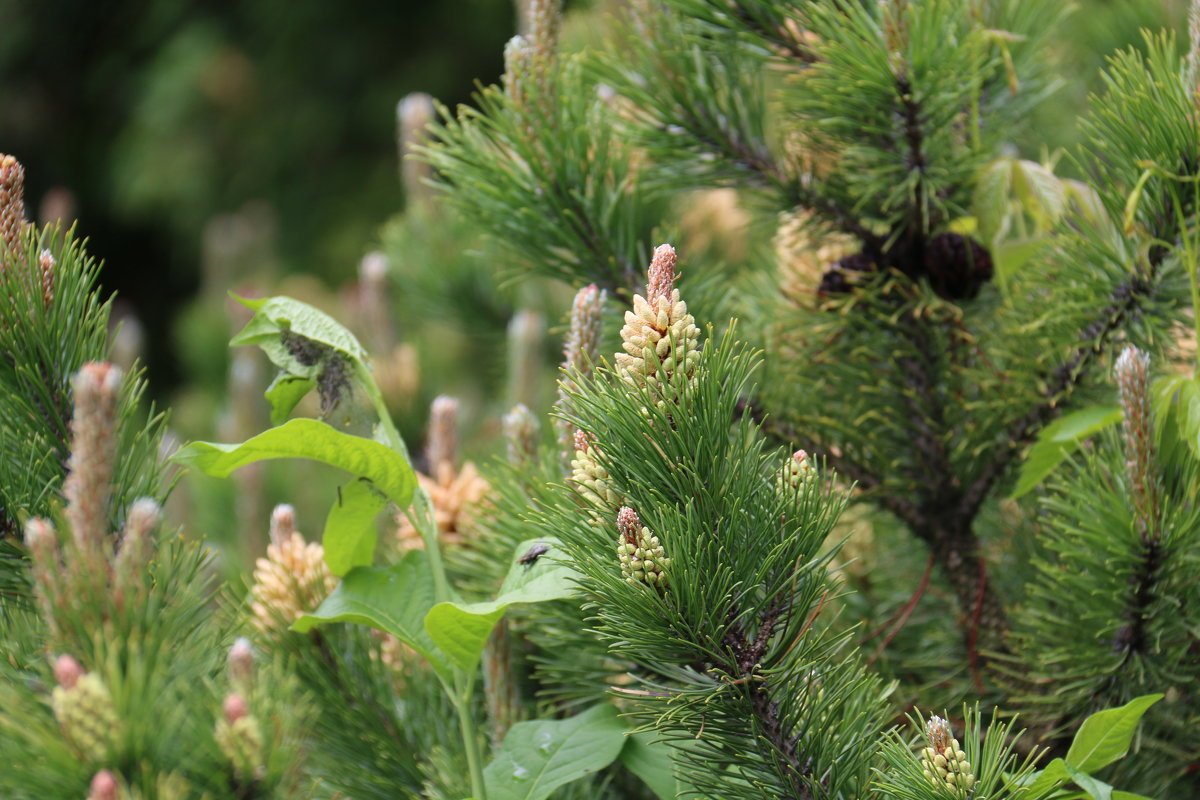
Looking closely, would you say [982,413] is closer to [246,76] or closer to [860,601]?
[860,601]

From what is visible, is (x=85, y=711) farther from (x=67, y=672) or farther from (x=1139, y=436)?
(x=1139, y=436)

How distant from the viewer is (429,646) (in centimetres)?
52

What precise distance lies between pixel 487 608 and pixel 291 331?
0.19 m

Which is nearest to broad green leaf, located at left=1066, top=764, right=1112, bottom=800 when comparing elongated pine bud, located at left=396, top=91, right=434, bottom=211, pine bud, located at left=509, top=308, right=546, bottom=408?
pine bud, located at left=509, top=308, right=546, bottom=408

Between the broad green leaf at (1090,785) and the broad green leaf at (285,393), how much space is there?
1.40ft

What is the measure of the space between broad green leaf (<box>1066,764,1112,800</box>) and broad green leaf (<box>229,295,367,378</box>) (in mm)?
404

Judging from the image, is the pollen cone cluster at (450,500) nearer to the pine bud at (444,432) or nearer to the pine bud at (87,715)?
the pine bud at (444,432)

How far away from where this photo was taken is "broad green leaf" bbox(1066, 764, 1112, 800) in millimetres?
418

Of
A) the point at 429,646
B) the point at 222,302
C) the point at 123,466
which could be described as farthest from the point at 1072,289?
the point at 222,302

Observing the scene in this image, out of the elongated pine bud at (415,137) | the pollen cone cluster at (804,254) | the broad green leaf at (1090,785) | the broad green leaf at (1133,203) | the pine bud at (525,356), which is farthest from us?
the elongated pine bud at (415,137)

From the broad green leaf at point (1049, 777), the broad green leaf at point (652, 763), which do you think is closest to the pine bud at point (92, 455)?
the broad green leaf at point (652, 763)

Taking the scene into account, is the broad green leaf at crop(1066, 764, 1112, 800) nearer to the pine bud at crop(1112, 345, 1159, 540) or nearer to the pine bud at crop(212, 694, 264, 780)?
the pine bud at crop(1112, 345, 1159, 540)

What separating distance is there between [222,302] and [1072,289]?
183 cm

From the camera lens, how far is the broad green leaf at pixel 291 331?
0.53 metres
